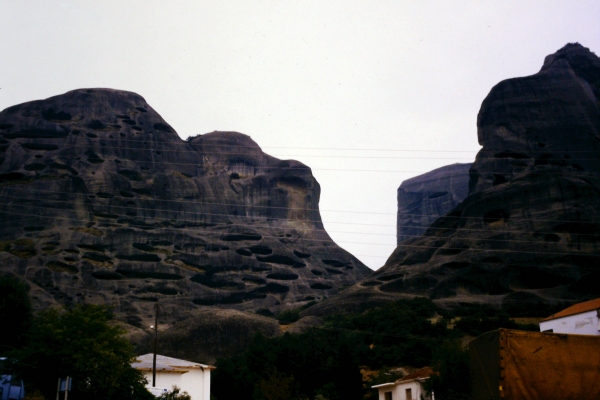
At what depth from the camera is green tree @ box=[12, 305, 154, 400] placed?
2791 cm

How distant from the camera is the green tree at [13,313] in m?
40.4

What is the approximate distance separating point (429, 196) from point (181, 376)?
148131 millimetres

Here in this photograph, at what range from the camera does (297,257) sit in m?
110

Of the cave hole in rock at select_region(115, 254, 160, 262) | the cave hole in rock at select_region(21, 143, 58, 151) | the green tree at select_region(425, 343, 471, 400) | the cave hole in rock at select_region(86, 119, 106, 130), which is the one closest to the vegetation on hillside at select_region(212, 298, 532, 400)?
the green tree at select_region(425, 343, 471, 400)

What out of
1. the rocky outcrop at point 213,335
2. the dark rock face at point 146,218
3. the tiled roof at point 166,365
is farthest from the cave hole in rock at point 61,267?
the tiled roof at point 166,365

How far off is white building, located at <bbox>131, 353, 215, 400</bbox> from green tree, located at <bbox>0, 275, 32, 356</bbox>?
22.8 feet

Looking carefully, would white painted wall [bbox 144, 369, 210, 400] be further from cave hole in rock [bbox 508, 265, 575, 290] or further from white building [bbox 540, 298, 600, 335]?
cave hole in rock [bbox 508, 265, 575, 290]

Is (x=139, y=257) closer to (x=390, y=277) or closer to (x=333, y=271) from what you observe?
(x=333, y=271)

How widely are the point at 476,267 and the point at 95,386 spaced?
5490cm

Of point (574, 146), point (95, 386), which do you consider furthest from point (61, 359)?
point (574, 146)

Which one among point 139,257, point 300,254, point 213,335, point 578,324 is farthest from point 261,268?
point 578,324

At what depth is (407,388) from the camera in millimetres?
40062

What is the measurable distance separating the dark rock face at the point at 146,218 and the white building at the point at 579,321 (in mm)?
52824

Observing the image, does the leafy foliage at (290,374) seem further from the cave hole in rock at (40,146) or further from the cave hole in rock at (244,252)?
the cave hole in rock at (40,146)
